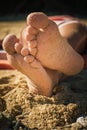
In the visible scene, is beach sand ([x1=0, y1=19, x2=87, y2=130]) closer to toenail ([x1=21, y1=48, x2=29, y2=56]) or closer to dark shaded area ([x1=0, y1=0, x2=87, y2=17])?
toenail ([x1=21, y1=48, x2=29, y2=56])

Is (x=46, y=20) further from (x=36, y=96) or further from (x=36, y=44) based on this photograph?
(x=36, y=96)

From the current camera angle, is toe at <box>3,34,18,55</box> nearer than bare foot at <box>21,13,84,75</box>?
No

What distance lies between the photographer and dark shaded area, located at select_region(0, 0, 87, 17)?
5000 mm

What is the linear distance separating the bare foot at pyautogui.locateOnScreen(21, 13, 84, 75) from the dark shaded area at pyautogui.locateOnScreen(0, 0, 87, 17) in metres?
3.16

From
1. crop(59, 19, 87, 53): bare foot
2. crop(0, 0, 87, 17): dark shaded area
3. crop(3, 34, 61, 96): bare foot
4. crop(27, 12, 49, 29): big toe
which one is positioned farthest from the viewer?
crop(0, 0, 87, 17): dark shaded area

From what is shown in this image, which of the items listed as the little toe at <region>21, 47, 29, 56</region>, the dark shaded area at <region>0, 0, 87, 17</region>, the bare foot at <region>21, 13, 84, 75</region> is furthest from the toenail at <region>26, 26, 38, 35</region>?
the dark shaded area at <region>0, 0, 87, 17</region>

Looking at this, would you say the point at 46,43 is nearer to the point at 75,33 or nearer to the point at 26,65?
the point at 26,65

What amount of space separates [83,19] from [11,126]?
117 inches

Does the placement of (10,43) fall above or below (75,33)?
above

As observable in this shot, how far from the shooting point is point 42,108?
6.16ft

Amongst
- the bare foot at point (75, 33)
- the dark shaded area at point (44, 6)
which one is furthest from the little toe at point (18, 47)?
the dark shaded area at point (44, 6)

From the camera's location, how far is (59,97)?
1.99m

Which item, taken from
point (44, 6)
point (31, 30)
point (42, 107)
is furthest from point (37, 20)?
point (44, 6)

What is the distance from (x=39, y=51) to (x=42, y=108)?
1.03 ft
